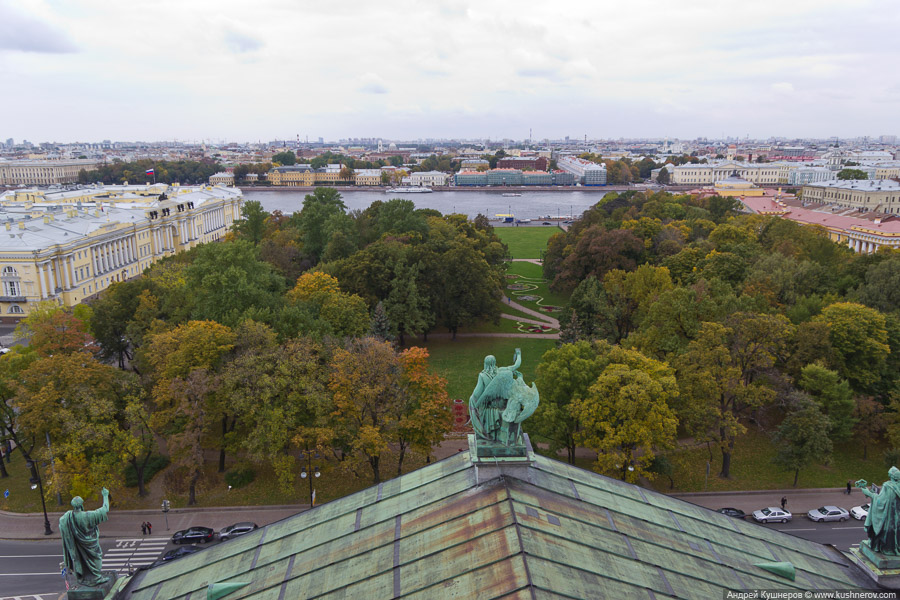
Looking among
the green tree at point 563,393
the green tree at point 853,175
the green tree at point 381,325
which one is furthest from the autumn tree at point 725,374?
the green tree at point 853,175

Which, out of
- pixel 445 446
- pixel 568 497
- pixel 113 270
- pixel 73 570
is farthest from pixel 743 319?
pixel 113 270

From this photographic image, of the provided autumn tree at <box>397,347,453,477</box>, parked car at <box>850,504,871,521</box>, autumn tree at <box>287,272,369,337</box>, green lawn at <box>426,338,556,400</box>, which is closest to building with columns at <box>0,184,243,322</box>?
autumn tree at <box>287,272,369,337</box>

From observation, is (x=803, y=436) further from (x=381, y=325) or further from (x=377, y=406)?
(x=381, y=325)

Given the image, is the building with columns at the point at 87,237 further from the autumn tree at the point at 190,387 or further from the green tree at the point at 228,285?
the autumn tree at the point at 190,387

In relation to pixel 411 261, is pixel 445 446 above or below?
below

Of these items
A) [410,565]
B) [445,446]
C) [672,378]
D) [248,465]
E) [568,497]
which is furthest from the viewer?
[445,446]

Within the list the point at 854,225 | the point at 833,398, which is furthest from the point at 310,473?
the point at 854,225

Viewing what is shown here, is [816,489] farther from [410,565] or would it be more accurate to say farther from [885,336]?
[410,565]
